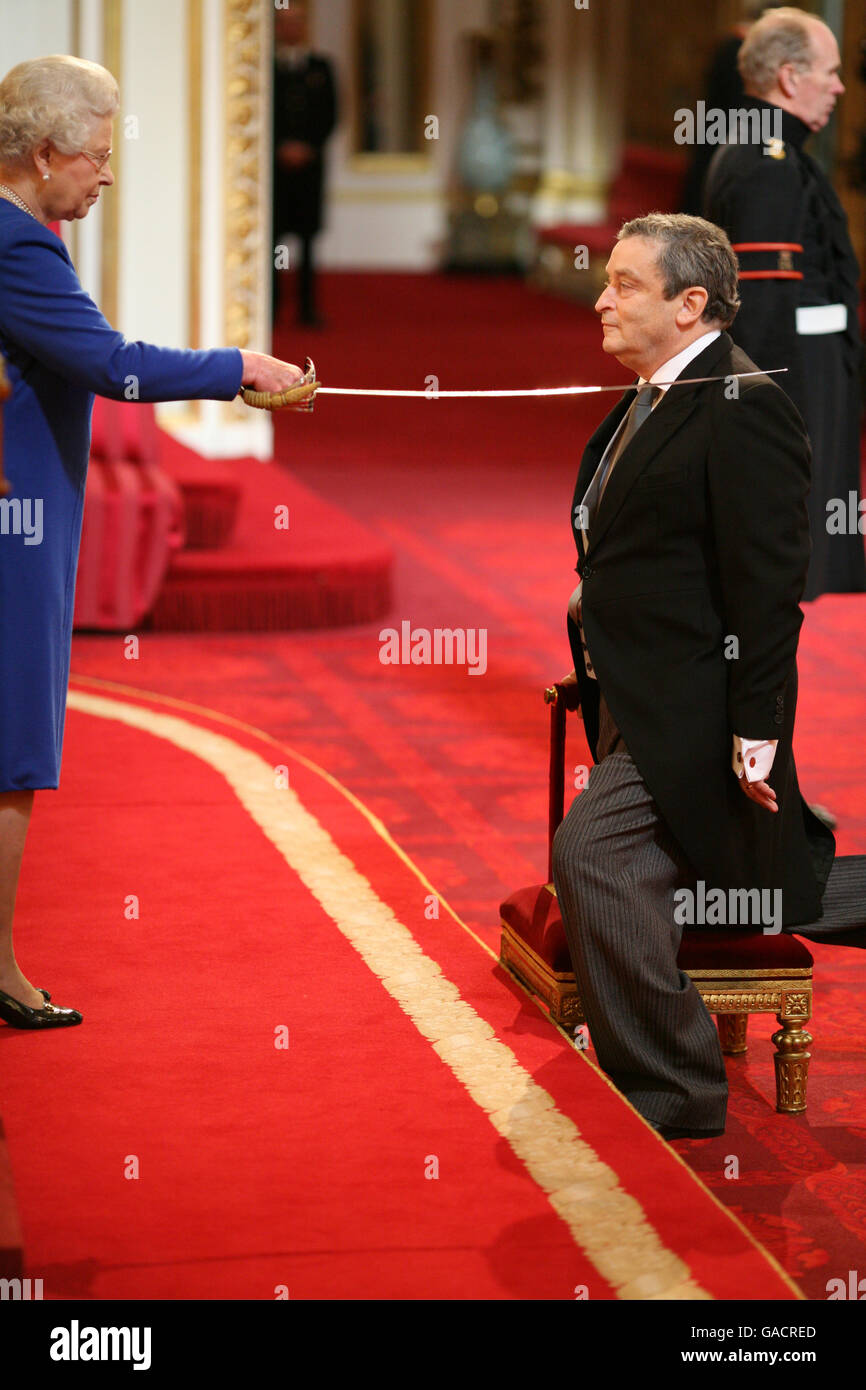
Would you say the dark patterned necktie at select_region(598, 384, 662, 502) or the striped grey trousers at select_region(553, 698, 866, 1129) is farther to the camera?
the dark patterned necktie at select_region(598, 384, 662, 502)

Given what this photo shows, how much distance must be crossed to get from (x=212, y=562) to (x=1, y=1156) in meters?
4.06

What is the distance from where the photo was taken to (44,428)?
3.00 metres

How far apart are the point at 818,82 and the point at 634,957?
2461mm

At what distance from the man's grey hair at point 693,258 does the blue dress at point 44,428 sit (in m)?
0.67

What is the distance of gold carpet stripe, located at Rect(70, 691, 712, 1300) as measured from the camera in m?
2.50

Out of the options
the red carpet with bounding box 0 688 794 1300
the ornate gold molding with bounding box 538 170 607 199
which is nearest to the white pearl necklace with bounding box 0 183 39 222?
the red carpet with bounding box 0 688 794 1300

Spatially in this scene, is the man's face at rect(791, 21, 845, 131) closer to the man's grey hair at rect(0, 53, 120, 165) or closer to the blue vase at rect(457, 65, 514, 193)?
the man's grey hair at rect(0, 53, 120, 165)

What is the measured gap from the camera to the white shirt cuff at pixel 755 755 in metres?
3.02

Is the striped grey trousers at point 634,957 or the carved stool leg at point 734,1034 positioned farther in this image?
the carved stool leg at point 734,1034

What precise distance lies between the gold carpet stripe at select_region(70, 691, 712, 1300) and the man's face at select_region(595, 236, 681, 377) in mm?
1093

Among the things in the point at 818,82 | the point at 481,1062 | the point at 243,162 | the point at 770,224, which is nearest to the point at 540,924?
the point at 481,1062

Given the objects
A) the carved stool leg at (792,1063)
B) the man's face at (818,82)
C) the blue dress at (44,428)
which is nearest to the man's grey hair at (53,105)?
the blue dress at (44,428)

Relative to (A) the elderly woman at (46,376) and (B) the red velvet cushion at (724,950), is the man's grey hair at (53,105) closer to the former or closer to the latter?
(A) the elderly woman at (46,376)
